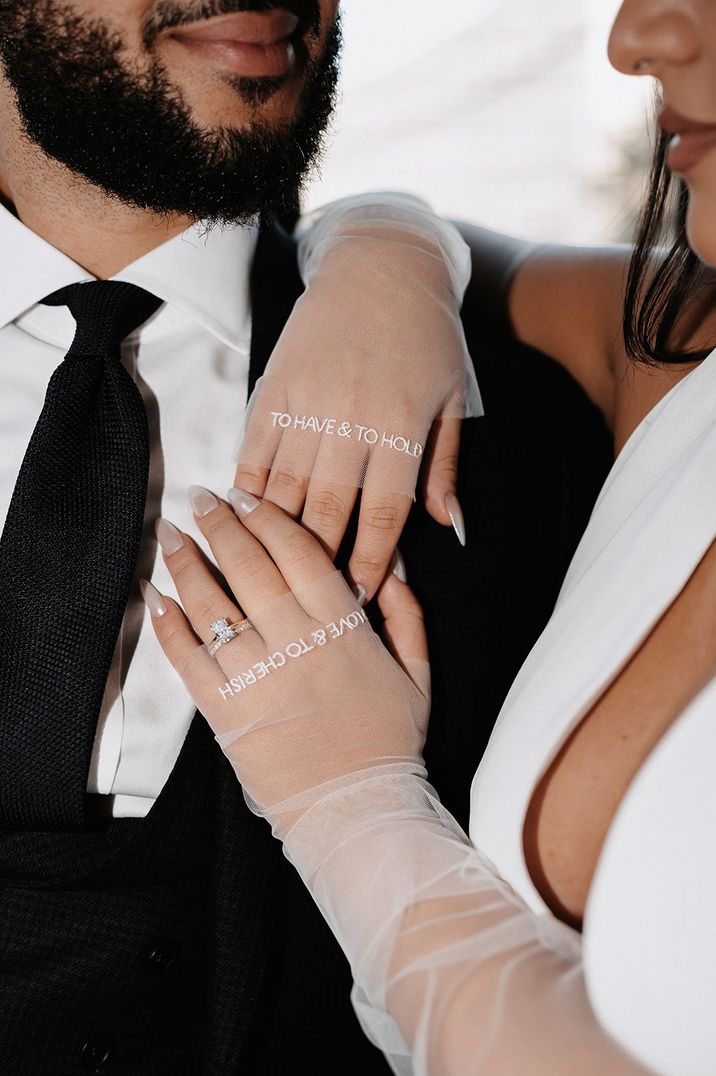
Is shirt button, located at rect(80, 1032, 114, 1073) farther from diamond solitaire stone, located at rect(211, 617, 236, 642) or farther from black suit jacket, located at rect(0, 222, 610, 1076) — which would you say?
diamond solitaire stone, located at rect(211, 617, 236, 642)

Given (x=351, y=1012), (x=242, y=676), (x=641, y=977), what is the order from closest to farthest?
(x=641, y=977) < (x=242, y=676) < (x=351, y=1012)

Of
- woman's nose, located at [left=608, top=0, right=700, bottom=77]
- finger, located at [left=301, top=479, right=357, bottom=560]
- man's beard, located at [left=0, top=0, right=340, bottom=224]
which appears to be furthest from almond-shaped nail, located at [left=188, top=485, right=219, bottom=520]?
woman's nose, located at [left=608, top=0, right=700, bottom=77]

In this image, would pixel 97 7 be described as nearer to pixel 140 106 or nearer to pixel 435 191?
pixel 140 106

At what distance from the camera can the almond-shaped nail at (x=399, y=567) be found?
1.11 meters

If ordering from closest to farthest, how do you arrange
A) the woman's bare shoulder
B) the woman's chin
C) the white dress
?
the white dress, the woman's chin, the woman's bare shoulder

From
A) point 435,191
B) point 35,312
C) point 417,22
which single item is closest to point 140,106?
point 35,312

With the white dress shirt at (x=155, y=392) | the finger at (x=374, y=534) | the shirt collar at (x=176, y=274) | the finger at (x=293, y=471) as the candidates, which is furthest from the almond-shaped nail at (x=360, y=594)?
the shirt collar at (x=176, y=274)

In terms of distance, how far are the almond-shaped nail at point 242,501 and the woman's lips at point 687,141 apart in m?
0.51

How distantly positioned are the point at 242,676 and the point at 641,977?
1.41 feet

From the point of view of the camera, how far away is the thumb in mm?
1044

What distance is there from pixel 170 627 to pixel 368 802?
10.7 inches

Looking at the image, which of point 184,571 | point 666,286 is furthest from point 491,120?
point 184,571

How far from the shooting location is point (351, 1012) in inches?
42.1

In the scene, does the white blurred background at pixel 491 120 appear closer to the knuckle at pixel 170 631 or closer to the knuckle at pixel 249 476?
the knuckle at pixel 249 476
